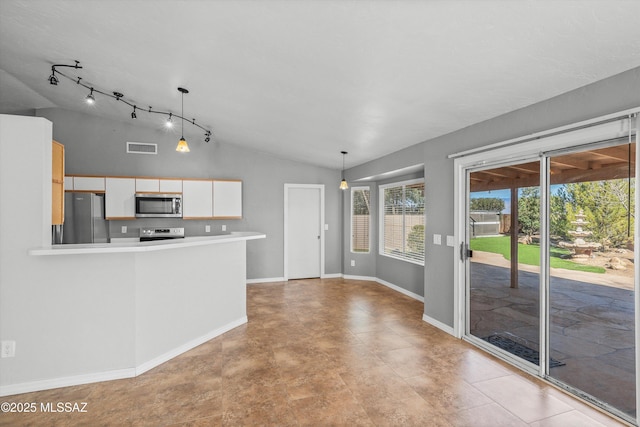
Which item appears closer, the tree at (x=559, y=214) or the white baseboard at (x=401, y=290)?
the tree at (x=559, y=214)

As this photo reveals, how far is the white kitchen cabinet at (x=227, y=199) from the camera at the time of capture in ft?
18.3

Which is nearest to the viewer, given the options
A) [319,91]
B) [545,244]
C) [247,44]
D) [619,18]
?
[619,18]

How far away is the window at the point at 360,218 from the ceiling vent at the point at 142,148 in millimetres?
4015

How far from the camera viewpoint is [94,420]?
2.08m

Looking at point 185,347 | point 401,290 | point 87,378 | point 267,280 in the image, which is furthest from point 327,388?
point 267,280

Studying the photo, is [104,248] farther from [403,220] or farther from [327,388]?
[403,220]

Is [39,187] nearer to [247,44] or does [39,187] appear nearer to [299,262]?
[247,44]

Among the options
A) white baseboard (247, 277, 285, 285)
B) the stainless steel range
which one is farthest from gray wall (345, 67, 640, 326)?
the stainless steel range

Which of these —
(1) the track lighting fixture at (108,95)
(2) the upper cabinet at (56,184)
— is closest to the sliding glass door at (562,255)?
(1) the track lighting fixture at (108,95)

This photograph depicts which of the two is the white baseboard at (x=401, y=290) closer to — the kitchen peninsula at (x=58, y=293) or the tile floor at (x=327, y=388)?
the tile floor at (x=327, y=388)

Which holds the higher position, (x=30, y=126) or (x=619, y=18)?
(x=619, y=18)

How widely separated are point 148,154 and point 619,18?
6201 mm

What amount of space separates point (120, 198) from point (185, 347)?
323 cm

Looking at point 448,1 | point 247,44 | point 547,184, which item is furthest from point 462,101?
point 247,44
